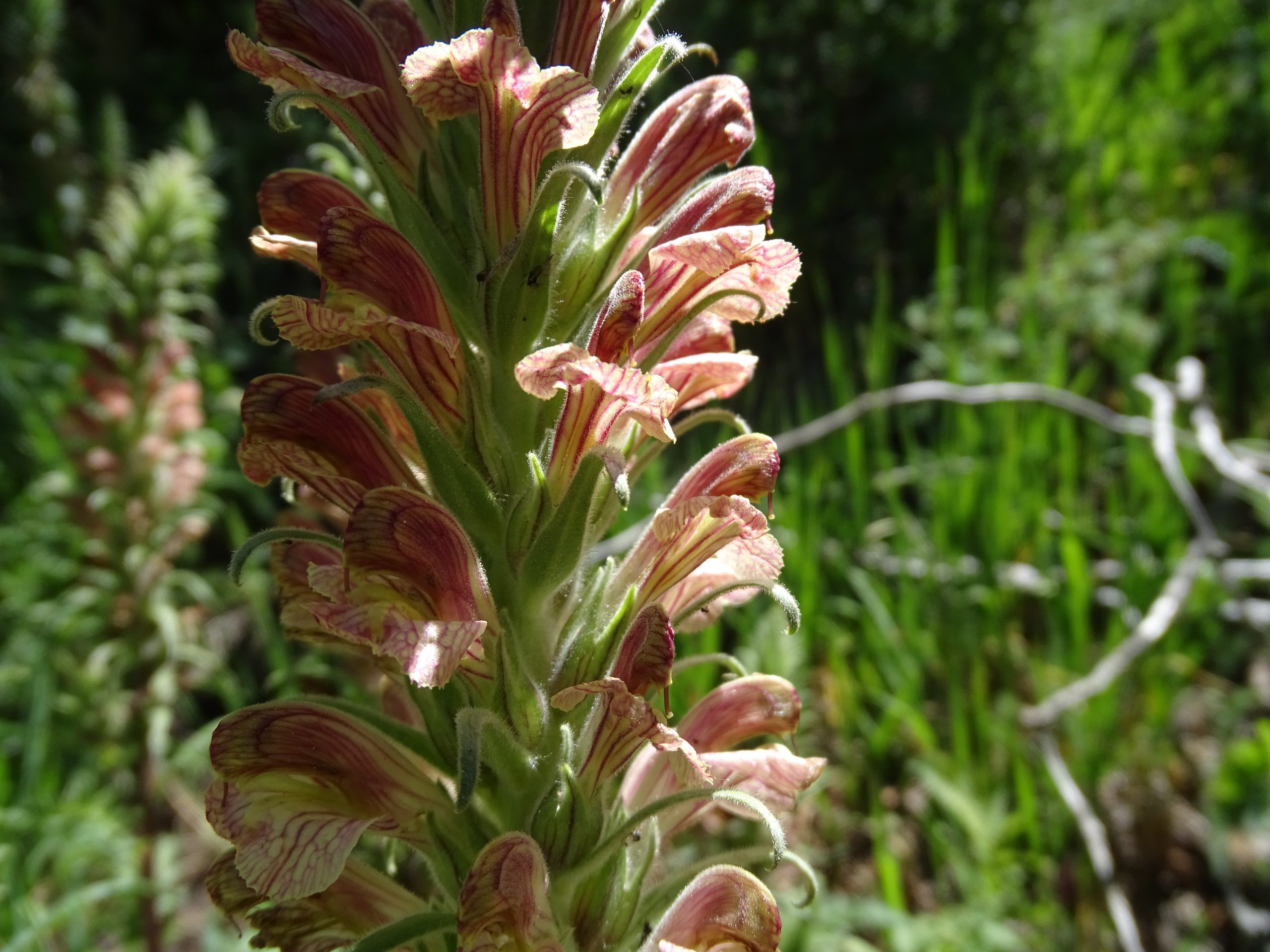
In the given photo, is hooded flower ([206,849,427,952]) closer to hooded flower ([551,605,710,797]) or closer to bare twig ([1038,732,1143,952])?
hooded flower ([551,605,710,797])

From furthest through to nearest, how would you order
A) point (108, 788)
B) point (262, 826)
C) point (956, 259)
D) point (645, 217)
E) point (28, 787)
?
point (956, 259) → point (108, 788) → point (28, 787) → point (645, 217) → point (262, 826)

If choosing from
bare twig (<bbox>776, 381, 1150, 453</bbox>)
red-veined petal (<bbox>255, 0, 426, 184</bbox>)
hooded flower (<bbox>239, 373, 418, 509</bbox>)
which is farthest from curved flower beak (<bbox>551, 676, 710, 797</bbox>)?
bare twig (<bbox>776, 381, 1150, 453</bbox>)

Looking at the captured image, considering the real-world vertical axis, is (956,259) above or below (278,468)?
above

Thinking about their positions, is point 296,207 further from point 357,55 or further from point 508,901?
point 508,901

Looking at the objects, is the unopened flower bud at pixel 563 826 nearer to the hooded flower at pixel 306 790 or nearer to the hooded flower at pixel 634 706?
the hooded flower at pixel 634 706

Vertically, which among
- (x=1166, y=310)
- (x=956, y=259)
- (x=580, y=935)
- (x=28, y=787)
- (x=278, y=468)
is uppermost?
(x=956, y=259)

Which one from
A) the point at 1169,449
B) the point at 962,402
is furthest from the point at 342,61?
the point at 1169,449

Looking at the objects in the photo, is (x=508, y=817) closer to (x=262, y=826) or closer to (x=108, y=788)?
(x=262, y=826)

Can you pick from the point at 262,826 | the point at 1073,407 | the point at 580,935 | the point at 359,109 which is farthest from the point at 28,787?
the point at 1073,407
